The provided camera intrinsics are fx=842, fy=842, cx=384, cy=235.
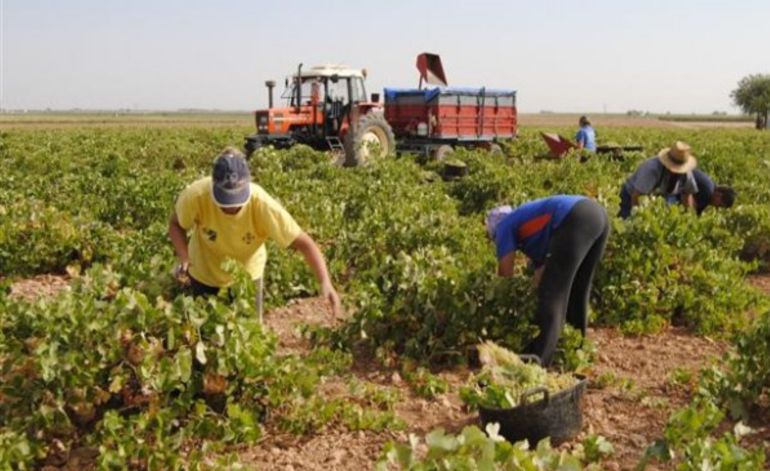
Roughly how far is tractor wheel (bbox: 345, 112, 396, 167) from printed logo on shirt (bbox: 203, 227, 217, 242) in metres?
11.1

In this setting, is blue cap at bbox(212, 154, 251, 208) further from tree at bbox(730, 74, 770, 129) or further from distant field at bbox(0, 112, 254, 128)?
tree at bbox(730, 74, 770, 129)

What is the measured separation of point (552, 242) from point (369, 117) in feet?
39.8

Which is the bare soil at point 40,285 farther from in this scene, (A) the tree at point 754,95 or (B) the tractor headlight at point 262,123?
(A) the tree at point 754,95

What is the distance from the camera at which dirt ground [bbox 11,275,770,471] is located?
A: 166 inches

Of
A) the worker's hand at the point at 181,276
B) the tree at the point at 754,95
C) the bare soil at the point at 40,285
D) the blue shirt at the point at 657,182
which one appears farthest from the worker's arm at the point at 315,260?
the tree at the point at 754,95

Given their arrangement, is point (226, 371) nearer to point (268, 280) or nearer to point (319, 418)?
point (319, 418)

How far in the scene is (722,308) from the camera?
6.36 meters

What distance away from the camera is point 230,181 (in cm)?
428

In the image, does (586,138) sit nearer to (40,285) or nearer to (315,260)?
(40,285)

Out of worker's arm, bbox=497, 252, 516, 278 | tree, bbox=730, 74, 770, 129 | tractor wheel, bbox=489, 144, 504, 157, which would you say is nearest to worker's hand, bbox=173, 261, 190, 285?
worker's arm, bbox=497, 252, 516, 278

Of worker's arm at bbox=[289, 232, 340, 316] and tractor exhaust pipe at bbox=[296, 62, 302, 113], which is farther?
tractor exhaust pipe at bbox=[296, 62, 302, 113]

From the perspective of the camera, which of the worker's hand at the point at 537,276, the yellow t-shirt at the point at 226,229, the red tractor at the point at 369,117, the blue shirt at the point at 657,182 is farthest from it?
the red tractor at the point at 369,117

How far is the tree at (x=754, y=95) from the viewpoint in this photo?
2997 inches

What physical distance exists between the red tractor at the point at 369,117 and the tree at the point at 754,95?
210ft
